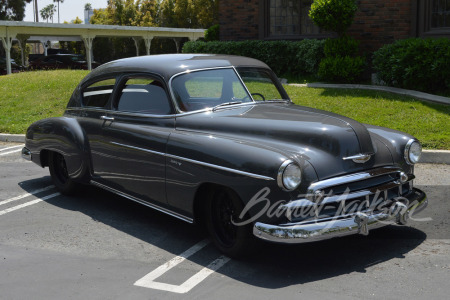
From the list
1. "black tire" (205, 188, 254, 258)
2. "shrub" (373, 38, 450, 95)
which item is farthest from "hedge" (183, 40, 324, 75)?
"black tire" (205, 188, 254, 258)

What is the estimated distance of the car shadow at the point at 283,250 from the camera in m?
4.54

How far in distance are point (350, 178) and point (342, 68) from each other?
9.79 meters

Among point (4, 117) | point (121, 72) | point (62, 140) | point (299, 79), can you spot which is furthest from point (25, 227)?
point (299, 79)

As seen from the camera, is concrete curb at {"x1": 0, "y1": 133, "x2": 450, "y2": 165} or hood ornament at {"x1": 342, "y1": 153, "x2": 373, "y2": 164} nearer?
hood ornament at {"x1": 342, "y1": 153, "x2": 373, "y2": 164}

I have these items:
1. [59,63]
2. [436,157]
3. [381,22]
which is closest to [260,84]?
[436,157]

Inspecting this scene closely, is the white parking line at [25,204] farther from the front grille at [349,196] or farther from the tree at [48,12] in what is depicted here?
the tree at [48,12]

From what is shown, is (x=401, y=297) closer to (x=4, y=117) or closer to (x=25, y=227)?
(x=25, y=227)

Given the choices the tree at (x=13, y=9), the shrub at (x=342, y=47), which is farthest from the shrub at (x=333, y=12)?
the tree at (x=13, y=9)

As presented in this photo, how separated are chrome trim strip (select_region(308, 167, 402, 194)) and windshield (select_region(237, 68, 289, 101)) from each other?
5.36 feet

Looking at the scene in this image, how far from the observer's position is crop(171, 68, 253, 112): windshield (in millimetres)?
5586

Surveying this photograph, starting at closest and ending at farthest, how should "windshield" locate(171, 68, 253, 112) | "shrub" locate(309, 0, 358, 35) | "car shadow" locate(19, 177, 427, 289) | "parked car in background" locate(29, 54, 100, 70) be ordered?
"car shadow" locate(19, 177, 427, 289) < "windshield" locate(171, 68, 253, 112) < "shrub" locate(309, 0, 358, 35) < "parked car in background" locate(29, 54, 100, 70)

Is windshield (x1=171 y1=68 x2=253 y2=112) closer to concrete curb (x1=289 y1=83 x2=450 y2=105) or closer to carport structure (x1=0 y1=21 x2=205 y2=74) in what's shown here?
concrete curb (x1=289 y1=83 x2=450 y2=105)

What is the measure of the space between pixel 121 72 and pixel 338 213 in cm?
309

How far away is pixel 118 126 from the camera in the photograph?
6.00m
